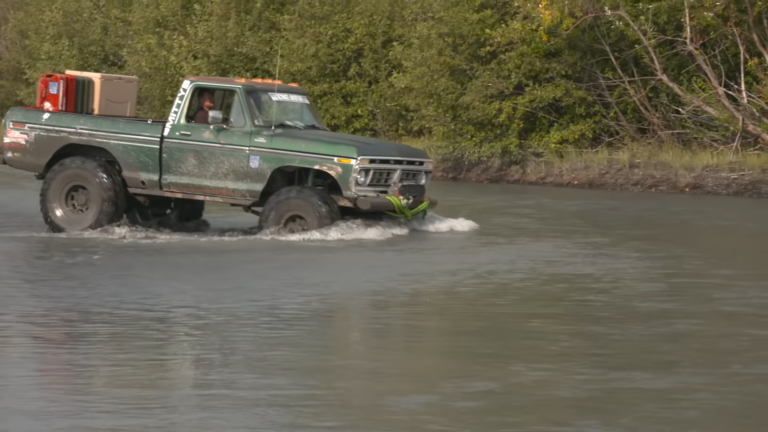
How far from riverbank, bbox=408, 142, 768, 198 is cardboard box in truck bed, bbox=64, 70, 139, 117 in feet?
41.6

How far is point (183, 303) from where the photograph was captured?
12477mm

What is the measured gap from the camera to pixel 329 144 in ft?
56.7

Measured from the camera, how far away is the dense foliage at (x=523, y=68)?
106 feet

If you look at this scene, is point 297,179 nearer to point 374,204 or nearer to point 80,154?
point 374,204

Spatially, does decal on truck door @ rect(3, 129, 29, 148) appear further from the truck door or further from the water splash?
the truck door

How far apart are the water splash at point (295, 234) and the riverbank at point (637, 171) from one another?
35.1 feet

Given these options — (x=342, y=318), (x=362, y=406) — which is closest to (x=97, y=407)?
(x=362, y=406)

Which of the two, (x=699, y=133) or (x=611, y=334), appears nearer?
(x=611, y=334)

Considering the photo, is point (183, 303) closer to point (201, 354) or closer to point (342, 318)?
point (342, 318)

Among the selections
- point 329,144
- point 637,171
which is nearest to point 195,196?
point 329,144

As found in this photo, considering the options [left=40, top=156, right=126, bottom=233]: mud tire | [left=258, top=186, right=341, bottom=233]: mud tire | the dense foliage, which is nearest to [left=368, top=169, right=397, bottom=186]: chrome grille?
[left=258, top=186, right=341, bottom=233]: mud tire

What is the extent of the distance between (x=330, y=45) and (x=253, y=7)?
4.71m

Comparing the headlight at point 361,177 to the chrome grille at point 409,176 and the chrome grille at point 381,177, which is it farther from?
the chrome grille at point 409,176

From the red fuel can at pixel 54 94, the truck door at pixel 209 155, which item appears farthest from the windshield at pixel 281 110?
the red fuel can at pixel 54 94
